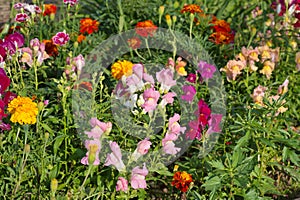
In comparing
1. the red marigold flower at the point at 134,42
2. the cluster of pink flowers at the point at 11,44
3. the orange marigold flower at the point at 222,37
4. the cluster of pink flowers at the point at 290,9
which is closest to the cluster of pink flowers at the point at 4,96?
the cluster of pink flowers at the point at 11,44

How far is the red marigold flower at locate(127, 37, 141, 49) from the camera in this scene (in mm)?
4246

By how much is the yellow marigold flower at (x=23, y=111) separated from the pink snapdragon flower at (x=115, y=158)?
0.41 meters

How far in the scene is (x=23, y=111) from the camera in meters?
2.94

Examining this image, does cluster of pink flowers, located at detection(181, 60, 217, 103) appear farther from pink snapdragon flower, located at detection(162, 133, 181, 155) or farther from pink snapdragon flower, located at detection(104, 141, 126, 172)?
pink snapdragon flower, located at detection(104, 141, 126, 172)

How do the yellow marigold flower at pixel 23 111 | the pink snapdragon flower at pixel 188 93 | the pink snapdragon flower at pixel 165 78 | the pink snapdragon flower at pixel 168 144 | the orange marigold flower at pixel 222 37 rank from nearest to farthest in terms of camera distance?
the yellow marigold flower at pixel 23 111
the pink snapdragon flower at pixel 168 144
the pink snapdragon flower at pixel 165 78
the pink snapdragon flower at pixel 188 93
the orange marigold flower at pixel 222 37

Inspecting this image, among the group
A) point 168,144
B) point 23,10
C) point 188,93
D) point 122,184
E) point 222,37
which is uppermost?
point 23,10

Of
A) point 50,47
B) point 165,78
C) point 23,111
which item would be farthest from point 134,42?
point 23,111

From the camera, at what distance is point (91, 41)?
4480 millimetres

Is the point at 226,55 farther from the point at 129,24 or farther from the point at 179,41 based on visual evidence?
the point at 129,24

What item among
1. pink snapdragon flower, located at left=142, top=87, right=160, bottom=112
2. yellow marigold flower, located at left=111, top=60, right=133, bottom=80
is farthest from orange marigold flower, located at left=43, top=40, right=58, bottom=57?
pink snapdragon flower, located at left=142, top=87, right=160, bottom=112

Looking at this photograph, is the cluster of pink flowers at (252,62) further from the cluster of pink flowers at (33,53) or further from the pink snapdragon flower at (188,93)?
the cluster of pink flowers at (33,53)

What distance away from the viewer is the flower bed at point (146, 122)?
3.04 m

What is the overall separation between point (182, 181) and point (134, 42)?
1.38m

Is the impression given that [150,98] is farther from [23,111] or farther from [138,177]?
[23,111]
